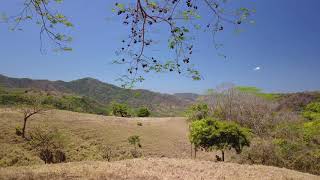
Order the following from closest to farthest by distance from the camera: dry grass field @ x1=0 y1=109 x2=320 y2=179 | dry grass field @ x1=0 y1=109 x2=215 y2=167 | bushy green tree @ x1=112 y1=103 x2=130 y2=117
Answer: dry grass field @ x1=0 y1=109 x2=320 y2=179 → dry grass field @ x1=0 y1=109 x2=215 y2=167 → bushy green tree @ x1=112 y1=103 x2=130 y2=117

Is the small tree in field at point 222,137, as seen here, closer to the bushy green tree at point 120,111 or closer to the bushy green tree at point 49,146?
the bushy green tree at point 49,146

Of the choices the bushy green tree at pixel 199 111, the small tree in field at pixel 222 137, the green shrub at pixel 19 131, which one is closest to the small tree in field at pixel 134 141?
the green shrub at pixel 19 131

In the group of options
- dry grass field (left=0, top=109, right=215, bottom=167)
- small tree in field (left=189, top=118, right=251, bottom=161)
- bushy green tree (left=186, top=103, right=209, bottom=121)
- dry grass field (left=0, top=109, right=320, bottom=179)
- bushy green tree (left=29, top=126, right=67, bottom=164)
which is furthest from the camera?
bushy green tree (left=186, top=103, right=209, bottom=121)

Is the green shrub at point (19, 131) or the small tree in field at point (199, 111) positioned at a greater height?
the small tree in field at point (199, 111)

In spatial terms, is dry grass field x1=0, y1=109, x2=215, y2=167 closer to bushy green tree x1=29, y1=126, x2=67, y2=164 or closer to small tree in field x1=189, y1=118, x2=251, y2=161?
bushy green tree x1=29, y1=126, x2=67, y2=164

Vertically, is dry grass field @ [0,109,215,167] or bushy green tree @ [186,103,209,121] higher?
bushy green tree @ [186,103,209,121]

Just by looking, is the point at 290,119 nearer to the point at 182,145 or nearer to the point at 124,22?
the point at 182,145

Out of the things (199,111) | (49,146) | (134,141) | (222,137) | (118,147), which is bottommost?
(118,147)

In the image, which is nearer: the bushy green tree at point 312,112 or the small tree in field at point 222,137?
the small tree in field at point 222,137

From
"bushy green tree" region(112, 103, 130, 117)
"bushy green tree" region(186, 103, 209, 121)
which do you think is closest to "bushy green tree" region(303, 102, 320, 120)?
"bushy green tree" region(186, 103, 209, 121)

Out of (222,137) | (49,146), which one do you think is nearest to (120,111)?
(49,146)

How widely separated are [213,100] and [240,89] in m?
6.30

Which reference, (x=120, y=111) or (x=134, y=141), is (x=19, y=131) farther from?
(x=120, y=111)

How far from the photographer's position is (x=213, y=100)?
65875 mm
